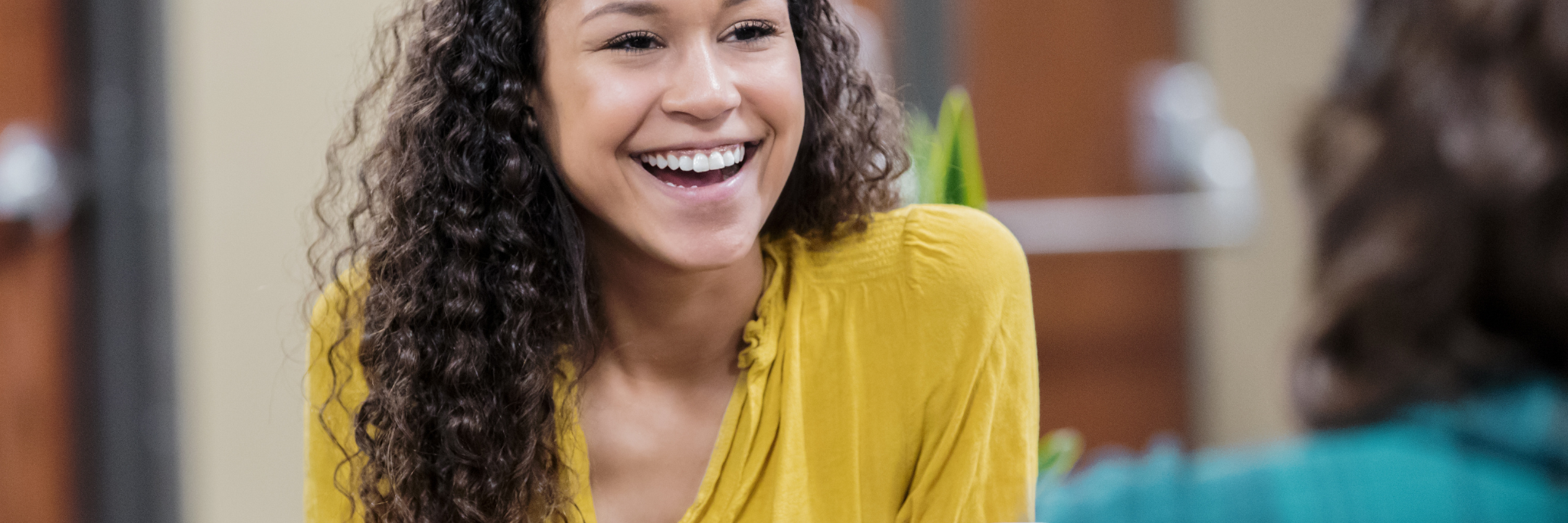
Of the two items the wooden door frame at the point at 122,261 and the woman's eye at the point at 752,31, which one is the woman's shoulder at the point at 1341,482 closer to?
the woman's eye at the point at 752,31

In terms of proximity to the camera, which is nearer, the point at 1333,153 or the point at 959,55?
the point at 1333,153

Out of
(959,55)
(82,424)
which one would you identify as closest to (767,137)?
(959,55)

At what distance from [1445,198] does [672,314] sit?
Answer: 87 cm

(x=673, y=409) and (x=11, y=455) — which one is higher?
(x=673, y=409)

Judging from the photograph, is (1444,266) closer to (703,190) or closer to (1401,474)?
(1401,474)

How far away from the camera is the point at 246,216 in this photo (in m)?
2.16

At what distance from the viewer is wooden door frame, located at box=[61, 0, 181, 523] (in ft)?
7.10

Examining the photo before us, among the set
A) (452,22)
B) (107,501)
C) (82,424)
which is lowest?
(107,501)

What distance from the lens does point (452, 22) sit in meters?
1.10

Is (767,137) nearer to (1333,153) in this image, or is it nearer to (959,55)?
(1333,153)

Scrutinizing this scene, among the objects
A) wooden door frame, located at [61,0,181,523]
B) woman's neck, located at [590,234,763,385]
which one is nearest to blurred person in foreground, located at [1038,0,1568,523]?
woman's neck, located at [590,234,763,385]

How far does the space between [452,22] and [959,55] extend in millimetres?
1480

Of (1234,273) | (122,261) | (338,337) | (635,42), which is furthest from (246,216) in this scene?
(1234,273)

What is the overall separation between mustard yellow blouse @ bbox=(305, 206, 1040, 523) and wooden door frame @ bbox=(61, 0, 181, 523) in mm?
1197
